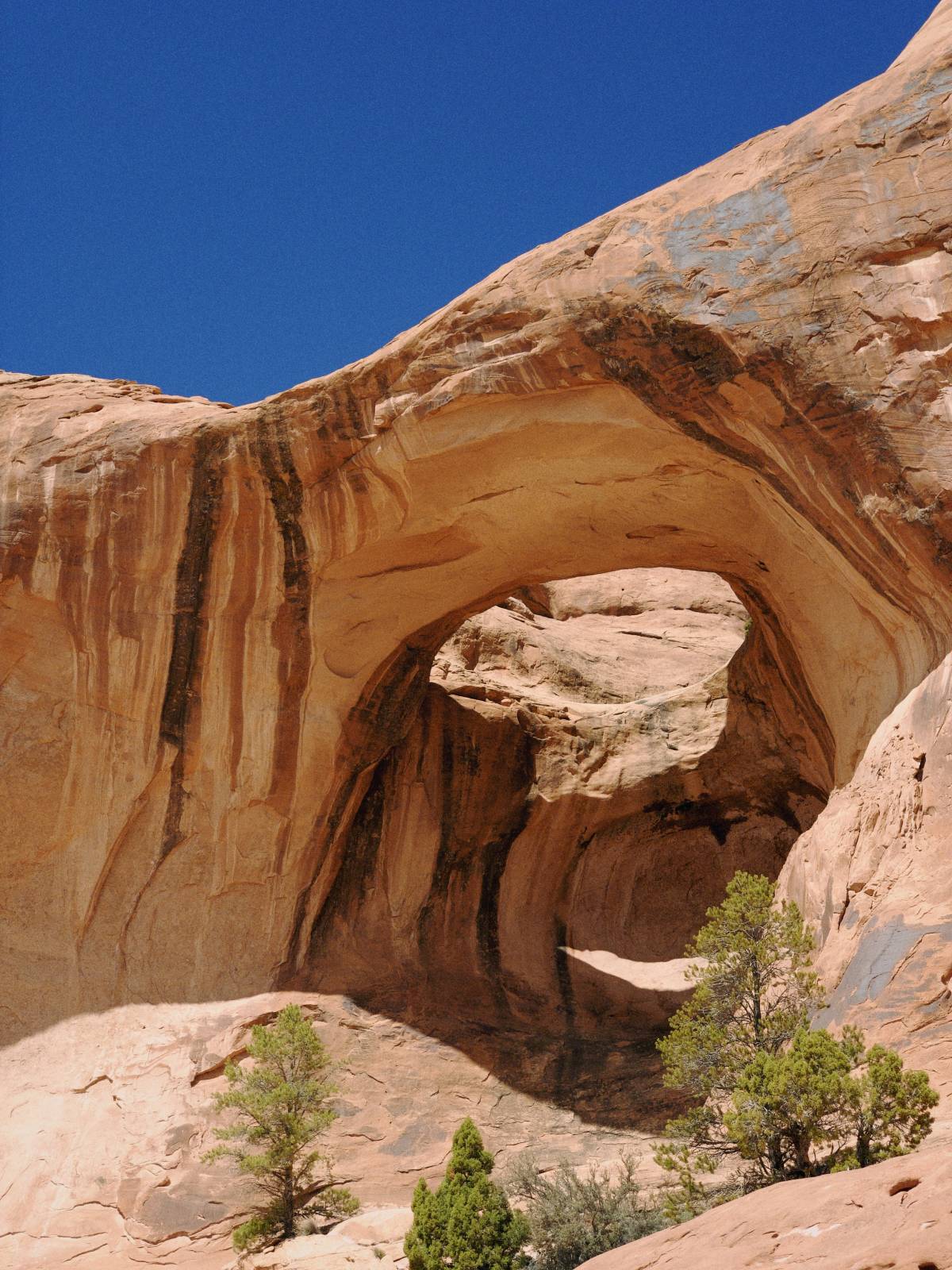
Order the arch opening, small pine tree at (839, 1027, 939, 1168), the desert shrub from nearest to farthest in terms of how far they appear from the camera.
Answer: small pine tree at (839, 1027, 939, 1168), the desert shrub, the arch opening

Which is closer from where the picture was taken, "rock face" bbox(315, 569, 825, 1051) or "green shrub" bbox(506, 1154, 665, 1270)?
"green shrub" bbox(506, 1154, 665, 1270)

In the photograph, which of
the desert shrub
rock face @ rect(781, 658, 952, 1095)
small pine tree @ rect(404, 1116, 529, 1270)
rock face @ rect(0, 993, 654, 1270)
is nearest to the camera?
the desert shrub

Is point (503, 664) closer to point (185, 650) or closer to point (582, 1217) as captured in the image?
point (185, 650)

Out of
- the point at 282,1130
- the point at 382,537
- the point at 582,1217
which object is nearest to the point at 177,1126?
the point at 282,1130

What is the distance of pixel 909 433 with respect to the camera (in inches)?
482

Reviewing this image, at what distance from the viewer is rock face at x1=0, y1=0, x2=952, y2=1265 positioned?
12516 mm

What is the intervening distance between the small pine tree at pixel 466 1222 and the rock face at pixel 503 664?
3256mm

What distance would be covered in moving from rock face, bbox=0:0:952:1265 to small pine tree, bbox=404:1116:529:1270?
128 inches

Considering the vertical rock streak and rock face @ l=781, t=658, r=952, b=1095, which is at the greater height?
the vertical rock streak

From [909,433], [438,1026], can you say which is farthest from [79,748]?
[909,433]

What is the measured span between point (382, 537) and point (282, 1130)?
6.55 metres

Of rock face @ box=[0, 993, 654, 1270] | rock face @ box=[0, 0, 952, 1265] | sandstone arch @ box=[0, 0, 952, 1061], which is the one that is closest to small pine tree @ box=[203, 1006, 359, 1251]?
rock face @ box=[0, 993, 654, 1270]

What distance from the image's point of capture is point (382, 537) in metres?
16.3

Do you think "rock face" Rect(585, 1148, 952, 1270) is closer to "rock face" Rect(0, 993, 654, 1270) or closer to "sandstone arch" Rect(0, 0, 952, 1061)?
"sandstone arch" Rect(0, 0, 952, 1061)
